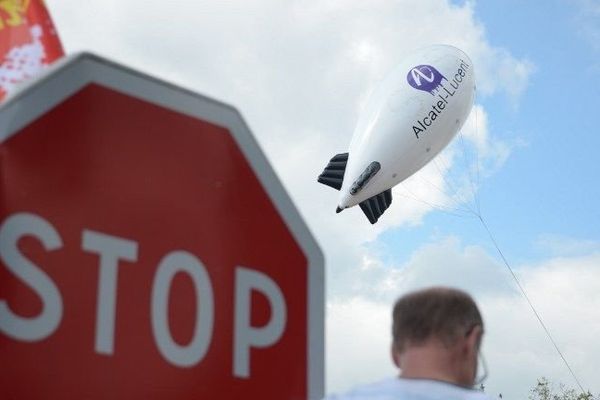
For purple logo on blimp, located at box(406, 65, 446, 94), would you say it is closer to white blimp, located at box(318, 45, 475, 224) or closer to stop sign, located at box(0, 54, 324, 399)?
white blimp, located at box(318, 45, 475, 224)

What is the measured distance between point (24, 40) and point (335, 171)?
15181 millimetres

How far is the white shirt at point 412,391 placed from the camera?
6.30ft

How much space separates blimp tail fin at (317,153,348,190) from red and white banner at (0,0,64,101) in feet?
48.9

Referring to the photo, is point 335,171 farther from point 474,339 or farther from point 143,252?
point 143,252

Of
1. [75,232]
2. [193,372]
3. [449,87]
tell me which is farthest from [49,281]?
[449,87]

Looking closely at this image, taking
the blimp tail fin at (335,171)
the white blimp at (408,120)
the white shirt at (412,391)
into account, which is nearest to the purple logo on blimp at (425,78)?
the white blimp at (408,120)

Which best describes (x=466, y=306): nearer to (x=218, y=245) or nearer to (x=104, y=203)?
(x=218, y=245)

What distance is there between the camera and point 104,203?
1.34m

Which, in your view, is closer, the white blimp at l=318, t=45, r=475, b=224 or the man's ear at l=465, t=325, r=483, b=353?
the man's ear at l=465, t=325, r=483, b=353

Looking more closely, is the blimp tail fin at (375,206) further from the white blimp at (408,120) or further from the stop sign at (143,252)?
the stop sign at (143,252)

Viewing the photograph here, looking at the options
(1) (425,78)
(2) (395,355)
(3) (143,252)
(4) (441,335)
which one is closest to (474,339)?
(4) (441,335)

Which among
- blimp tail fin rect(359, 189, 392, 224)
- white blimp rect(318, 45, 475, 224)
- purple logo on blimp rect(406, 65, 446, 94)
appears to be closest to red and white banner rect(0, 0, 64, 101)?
white blimp rect(318, 45, 475, 224)

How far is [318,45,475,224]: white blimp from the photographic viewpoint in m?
15.4

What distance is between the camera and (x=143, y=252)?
1373 millimetres
